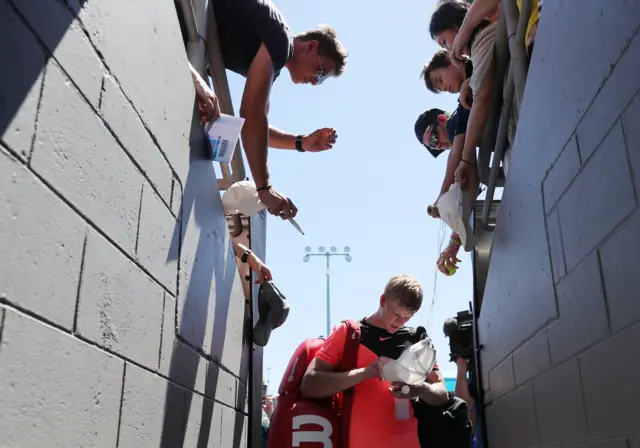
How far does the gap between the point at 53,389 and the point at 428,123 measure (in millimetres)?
3135

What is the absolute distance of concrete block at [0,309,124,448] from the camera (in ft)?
A: 3.00

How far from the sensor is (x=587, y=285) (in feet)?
5.21

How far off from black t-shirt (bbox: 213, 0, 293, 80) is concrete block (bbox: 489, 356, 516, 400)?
151 cm

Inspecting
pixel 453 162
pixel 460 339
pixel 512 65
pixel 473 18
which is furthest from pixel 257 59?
pixel 460 339

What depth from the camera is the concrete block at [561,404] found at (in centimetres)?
168

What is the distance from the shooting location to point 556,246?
1848 mm

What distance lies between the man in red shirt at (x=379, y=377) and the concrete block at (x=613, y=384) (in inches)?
46.5

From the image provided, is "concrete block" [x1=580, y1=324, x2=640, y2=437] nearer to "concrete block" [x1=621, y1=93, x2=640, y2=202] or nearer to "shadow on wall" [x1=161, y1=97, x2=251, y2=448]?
"concrete block" [x1=621, y1=93, x2=640, y2=202]

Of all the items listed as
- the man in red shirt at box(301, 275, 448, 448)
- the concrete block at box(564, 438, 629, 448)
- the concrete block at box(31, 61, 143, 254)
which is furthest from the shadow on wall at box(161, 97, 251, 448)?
the concrete block at box(564, 438, 629, 448)

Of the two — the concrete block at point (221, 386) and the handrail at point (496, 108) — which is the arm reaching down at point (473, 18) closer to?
the handrail at point (496, 108)

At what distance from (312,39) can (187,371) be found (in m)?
1.73

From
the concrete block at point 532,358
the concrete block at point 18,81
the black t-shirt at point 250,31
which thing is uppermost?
the black t-shirt at point 250,31

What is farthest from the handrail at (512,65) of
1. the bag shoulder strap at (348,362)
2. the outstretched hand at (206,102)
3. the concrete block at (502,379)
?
the outstretched hand at (206,102)

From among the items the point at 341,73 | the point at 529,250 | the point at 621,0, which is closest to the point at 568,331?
the point at 529,250
